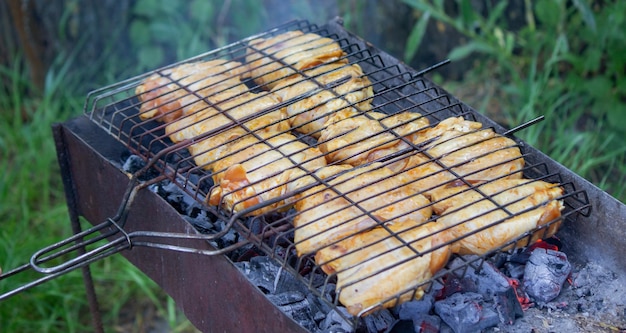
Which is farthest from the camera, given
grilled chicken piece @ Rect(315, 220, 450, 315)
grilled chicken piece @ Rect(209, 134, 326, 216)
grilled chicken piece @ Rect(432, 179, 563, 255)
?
grilled chicken piece @ Rect(209, 134, 326, 216)

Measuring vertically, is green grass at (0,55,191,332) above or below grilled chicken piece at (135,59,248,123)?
below

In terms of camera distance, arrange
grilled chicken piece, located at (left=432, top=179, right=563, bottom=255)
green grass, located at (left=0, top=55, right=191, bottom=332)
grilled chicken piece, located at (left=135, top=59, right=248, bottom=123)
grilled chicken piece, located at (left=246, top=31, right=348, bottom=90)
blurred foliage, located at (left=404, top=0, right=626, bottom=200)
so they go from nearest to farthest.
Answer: grilled chicken piece, located at (left=432, top=179, right=563, bottom=255), grilled chicken piece, located at (left=135, top=59, right=248, bottom=123), grilled chicken piece, located at (left=246, top=31, right=348, bottom=90), green grass, located at (left=0, top=55, right=191, bottom=332), blurred foliage, located at (left=404, top=0, right=626, bottom=200)

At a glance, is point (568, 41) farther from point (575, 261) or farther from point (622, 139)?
point (575, 261)

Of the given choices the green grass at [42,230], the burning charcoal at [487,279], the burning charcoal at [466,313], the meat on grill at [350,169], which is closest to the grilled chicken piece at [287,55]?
the meat on grill at [350,169]

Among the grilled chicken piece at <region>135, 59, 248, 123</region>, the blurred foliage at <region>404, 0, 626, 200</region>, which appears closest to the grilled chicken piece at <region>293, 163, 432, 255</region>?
the grilled chicken piece at <region>135, 59, 248, 123</region>

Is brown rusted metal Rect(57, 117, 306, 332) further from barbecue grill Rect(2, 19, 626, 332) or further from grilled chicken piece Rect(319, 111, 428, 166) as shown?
grilled chicken piece Rect(319, 111, 428, 166)

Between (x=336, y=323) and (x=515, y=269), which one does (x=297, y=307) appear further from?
(x=515, y=269)

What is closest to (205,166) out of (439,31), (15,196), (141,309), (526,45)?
(141,309)

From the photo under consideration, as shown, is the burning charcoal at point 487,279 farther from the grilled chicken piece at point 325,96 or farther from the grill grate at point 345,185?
the grilled chicken piece at point 325,96
